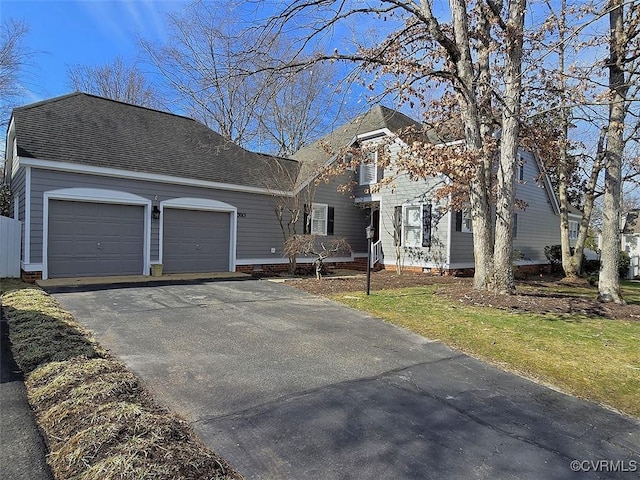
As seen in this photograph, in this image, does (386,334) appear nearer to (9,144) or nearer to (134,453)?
(134,453)

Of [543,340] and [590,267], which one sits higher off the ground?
[590,267]

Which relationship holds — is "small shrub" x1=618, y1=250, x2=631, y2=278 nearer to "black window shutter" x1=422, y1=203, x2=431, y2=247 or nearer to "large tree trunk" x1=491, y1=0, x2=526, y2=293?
"black window shutter" x1=422, y1=203, x2=431, y2=247

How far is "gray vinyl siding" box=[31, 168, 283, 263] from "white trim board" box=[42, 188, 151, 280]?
0.09 metres

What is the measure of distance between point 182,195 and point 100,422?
1012 cm

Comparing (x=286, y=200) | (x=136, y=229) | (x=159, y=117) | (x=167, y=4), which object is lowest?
(x=136, y=229)

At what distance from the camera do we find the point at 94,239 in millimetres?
10492

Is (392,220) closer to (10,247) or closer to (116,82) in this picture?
(10,247)

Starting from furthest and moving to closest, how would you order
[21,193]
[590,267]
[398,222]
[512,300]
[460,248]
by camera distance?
[590,267] < [398,222] < [460,248] < [21,193] < [512,300]

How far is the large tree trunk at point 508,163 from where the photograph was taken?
8773 mm

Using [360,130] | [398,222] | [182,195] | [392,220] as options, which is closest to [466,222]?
[398,222]

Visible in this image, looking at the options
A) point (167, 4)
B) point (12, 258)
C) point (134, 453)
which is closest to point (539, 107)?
point (167, 4)

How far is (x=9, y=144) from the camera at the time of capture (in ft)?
43.4

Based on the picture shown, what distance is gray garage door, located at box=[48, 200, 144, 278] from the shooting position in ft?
32.5

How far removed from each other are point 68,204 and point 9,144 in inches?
225
